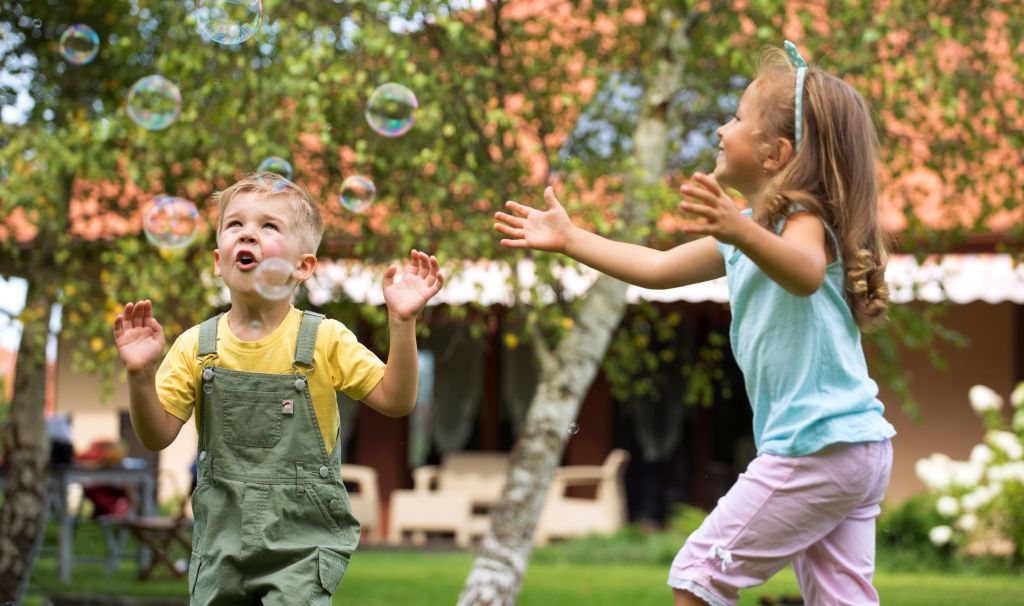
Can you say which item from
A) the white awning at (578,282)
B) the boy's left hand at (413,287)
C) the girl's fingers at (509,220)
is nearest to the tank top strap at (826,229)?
the girl's fingers at (509,220)

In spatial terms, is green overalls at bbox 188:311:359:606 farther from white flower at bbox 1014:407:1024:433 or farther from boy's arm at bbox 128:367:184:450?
white flower at bbox 1014:407:1024:433

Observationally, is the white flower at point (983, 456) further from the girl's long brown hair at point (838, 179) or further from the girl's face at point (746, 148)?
the girl's face at point (746, 148)

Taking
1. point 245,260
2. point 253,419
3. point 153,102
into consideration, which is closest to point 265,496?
point 253,419

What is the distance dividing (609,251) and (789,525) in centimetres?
75

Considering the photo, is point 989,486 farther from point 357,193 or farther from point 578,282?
point 357,193

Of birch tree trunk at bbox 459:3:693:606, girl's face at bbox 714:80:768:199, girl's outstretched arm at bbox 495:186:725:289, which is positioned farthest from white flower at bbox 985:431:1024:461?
girl's face at bbox 714:80:768:199

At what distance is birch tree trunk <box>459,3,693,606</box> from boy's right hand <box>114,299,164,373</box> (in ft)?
12.9

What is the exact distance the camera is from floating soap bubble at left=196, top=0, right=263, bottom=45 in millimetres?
5152

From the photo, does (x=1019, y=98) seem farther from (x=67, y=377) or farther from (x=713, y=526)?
(x=67, y=377)

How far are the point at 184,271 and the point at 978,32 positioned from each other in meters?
4.48

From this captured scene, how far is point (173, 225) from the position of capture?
4891 millimetres

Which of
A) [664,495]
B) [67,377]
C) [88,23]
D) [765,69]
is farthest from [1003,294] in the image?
[67,377]

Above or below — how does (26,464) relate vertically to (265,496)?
below

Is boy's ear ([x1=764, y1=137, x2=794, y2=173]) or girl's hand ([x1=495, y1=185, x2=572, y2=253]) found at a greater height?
boy's ear ([x1=764, y1=137, x2=794, y2=173])
